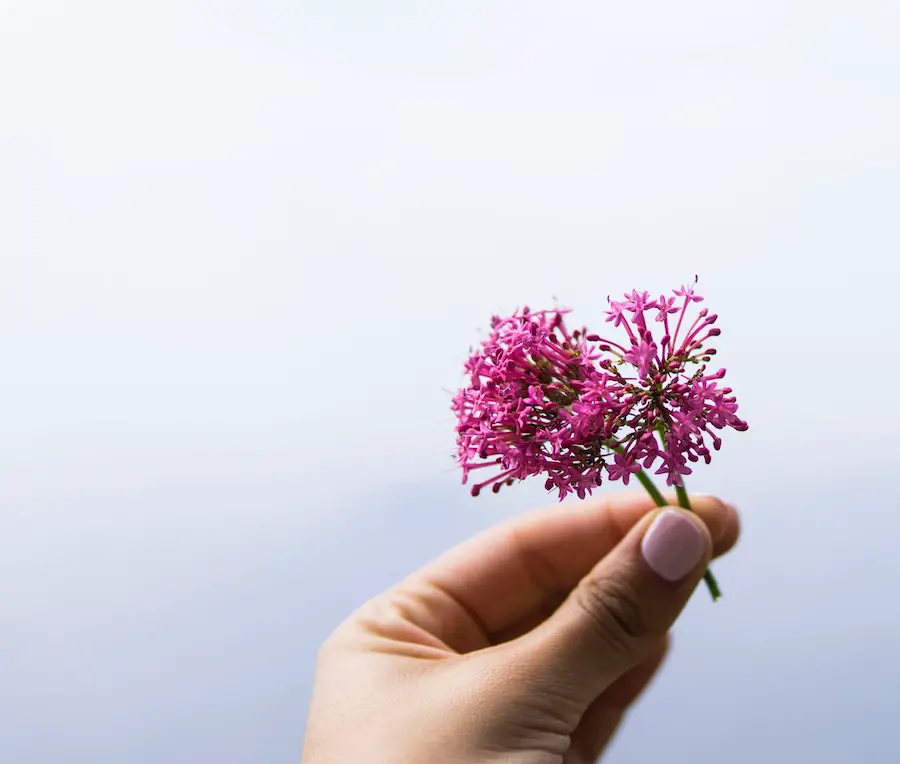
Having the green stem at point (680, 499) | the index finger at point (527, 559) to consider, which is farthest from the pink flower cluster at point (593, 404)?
the index finger at point (527, 559)

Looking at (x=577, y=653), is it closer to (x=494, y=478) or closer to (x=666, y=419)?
(x=494, y=478)

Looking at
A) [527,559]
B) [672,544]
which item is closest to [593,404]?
[672,544]

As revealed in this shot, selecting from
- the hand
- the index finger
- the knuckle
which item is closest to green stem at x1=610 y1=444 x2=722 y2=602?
the hand

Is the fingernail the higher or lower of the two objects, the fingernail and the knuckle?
the higher

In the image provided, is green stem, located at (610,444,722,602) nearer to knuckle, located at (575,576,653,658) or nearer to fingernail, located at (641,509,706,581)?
fingernail, located at (641,509,706,581)

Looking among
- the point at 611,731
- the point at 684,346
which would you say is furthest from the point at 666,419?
the point at 611,731

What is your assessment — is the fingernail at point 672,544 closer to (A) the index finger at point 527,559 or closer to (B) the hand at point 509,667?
(B) the hand at point 509,667

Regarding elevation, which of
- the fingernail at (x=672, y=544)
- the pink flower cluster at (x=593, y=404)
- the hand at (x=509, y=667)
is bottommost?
the hand at (x=509, y=667)
